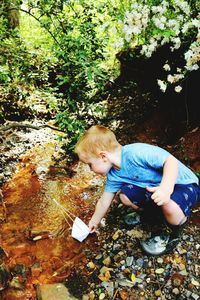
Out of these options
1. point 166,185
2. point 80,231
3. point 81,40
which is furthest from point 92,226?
point 81,40

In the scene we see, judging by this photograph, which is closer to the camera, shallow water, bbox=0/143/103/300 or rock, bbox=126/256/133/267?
rock, bbox=126/256/133/267

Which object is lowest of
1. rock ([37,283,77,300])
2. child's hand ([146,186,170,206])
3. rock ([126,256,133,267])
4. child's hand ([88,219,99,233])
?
rock ([37,283,77,300])

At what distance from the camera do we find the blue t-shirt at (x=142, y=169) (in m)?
2.68

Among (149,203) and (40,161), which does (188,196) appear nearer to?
(149,203)

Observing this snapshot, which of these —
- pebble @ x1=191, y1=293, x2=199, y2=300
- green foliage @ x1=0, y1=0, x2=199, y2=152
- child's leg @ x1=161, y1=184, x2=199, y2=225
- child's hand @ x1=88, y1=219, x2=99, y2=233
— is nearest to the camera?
pebble @ x1=191, y1=293, x2=199, y2=300

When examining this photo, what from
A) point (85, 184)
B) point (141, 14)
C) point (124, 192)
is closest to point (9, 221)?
point (85, 184)

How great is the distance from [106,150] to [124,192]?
0.51 metres

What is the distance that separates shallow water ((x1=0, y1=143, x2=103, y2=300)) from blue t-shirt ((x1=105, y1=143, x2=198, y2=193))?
79 centimetres

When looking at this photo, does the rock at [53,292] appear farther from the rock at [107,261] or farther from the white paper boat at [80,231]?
the white paper boat at [80,231]

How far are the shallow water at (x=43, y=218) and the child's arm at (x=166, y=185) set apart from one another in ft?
3.68

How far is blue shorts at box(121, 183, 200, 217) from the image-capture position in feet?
8.99

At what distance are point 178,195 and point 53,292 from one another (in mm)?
1272

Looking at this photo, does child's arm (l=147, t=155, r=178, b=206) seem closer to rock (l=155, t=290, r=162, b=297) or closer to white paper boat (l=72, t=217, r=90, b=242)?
rock (l=155, t=290, r=162, b=297)

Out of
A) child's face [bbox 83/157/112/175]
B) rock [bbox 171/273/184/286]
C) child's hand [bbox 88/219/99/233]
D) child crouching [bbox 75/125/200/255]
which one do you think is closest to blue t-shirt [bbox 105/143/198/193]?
child crouching [bbox 75/125/200/255]
